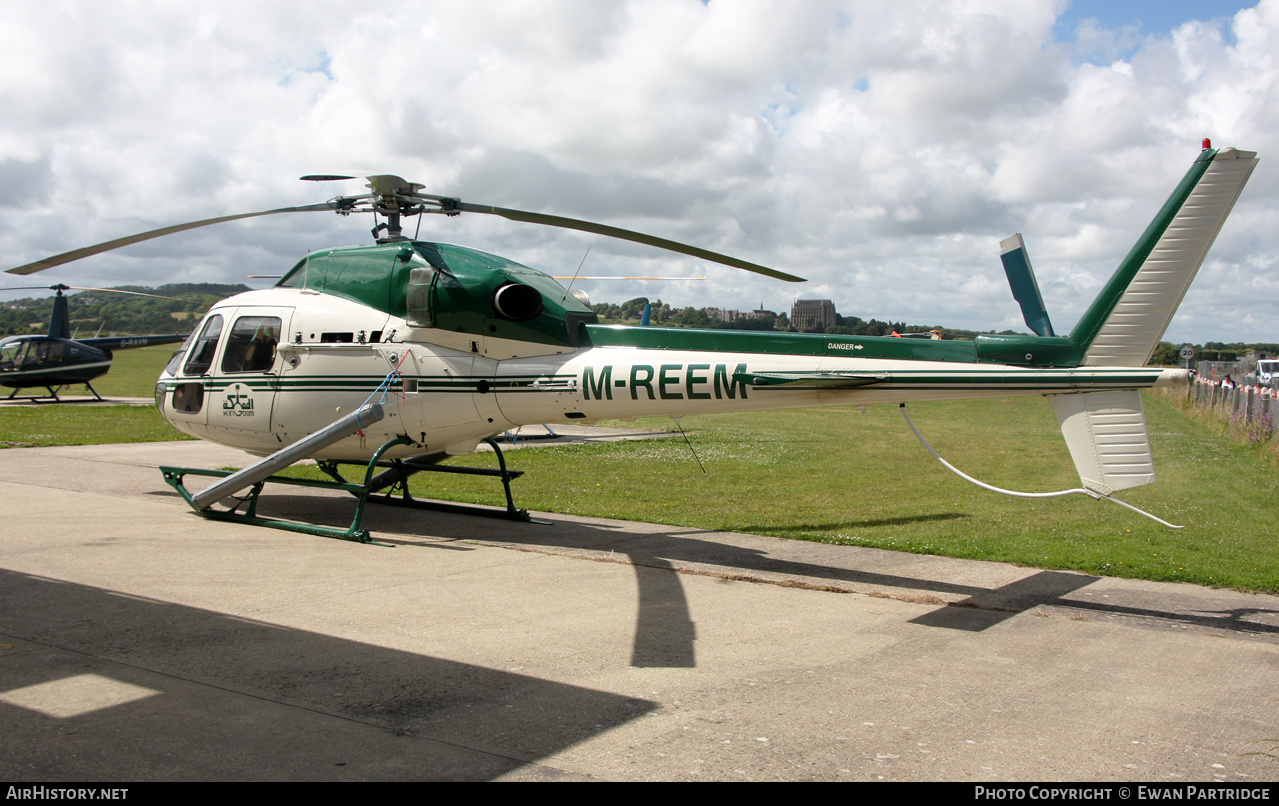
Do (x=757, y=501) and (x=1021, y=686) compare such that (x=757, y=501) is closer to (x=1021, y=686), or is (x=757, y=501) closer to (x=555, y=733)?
(x=1021, y=686)

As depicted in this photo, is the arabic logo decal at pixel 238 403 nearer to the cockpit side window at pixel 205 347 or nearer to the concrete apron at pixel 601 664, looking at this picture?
the cockpit side window at pixel 205 347

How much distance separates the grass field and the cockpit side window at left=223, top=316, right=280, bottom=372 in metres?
3.13

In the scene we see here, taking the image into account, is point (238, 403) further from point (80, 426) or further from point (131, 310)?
point (131, 310)

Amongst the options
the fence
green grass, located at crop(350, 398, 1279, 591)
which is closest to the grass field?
green grass, located at crop(350, 398, 1279, 591)

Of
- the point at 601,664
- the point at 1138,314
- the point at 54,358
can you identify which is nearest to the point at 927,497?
the point at 1138,314

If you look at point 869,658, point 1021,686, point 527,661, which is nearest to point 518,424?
point 527,661

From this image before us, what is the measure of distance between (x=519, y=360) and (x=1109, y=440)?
5614 millimetres

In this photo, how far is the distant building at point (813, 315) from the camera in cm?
965

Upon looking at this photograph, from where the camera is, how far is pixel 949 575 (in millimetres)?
8062

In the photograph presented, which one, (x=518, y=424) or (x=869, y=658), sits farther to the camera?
(x=518, y=424)

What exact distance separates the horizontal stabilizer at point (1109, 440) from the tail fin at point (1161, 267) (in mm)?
318

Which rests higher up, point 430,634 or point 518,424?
point 518,424

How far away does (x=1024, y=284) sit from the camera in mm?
7152
